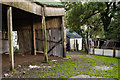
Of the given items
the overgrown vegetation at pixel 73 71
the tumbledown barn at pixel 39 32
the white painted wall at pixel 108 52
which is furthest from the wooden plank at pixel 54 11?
the white painted wall at pixel 108 52

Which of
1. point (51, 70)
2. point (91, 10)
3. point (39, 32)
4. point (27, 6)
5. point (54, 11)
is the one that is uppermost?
point (91, 10)

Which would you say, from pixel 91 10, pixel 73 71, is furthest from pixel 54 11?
pixel 91 10

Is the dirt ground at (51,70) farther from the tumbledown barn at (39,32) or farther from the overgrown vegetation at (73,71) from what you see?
the tumbledown barn at (39,32)

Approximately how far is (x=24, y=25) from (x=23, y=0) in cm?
410

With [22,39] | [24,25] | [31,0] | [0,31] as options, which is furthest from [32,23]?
[31,0]

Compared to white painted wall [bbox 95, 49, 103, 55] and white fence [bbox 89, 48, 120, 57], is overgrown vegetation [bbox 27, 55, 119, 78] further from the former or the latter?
white painted wall [bbox 95, 49, 103, 55]

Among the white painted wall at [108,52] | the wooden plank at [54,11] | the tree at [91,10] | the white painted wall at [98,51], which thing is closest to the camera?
the wooden plank at [54,11]

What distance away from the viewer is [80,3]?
45.1 ft

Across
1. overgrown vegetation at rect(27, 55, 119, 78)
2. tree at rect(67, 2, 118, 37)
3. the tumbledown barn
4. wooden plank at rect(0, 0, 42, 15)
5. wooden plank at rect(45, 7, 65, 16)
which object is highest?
tree at rect(67, 2, 118, 37)

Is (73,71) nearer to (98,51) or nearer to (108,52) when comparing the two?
(108,52)

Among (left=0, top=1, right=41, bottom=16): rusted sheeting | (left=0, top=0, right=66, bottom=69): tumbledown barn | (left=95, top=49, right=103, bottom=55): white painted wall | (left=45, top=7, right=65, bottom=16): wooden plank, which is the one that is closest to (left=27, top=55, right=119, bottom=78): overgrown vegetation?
(left=0, top=0, right=66, bottom=69): tumbledown barn

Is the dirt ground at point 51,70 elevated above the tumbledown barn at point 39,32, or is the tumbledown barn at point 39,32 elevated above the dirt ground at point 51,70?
the tumbledown barn at point 39,32

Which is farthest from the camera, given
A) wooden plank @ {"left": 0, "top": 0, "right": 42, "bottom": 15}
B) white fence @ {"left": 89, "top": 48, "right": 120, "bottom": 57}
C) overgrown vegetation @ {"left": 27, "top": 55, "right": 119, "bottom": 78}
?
white fence @ {"left": 89, "top": 48, "right": 120, "bottom": 57}

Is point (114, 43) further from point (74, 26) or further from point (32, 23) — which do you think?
point (32, 23)
